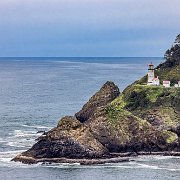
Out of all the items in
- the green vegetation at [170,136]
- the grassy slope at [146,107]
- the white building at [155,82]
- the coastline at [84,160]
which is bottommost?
the coastline at [84,160]

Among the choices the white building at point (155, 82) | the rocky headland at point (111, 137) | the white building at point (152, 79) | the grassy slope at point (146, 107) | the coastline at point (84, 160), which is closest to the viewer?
the coastline at point (84, 160)

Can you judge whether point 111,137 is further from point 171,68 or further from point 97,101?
point 171,68

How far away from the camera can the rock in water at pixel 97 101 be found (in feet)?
456

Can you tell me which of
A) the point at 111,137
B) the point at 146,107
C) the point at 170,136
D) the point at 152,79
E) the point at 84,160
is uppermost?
the point at 152,79

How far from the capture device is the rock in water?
139000mm

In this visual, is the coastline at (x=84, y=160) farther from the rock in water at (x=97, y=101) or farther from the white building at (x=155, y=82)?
the white building at (x=155, y=82)

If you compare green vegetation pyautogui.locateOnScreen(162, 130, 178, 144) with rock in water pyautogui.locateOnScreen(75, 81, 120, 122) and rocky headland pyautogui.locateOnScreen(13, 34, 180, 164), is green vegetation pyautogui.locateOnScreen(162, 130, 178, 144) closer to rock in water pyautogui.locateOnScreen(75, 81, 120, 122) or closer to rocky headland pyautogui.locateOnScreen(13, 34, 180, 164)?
rocky headland pyautogui.locateOnScreen(13, 34, 180, 164)

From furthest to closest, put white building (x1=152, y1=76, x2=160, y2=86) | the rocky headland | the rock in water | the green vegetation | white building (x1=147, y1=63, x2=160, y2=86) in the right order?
white building (x1=147, y1=63, x2=160, y2=86), white building (x1=152, y1=76, x2=160, y2=86), the rock in water, the green vegetation, the rocky headland

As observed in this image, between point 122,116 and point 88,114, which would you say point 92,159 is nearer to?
point 122,116

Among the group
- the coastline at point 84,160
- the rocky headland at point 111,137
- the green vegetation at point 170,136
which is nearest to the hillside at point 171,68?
the rocky headland at point 111,137

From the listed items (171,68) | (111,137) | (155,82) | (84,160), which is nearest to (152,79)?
(155,82)

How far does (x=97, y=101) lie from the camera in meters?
141

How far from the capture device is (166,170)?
9800cm

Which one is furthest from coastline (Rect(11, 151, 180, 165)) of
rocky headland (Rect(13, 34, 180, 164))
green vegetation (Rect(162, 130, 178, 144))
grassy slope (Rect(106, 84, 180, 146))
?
green vegetation (Rect(162, 130, 178, 144))
